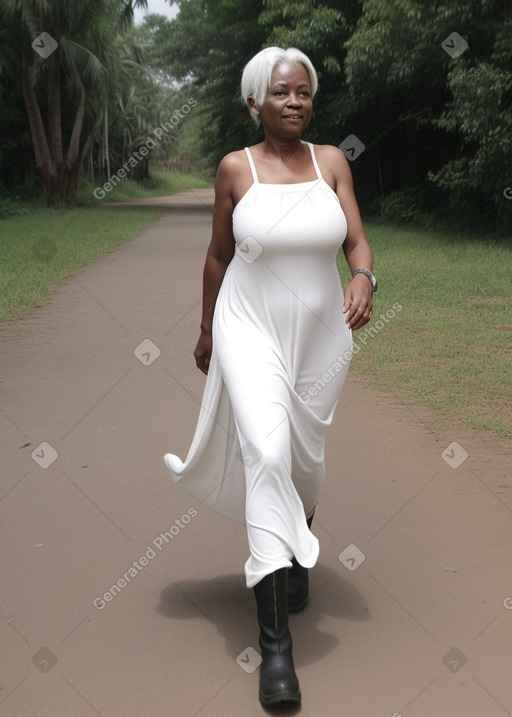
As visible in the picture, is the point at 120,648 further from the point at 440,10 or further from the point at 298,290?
the point at 440,10

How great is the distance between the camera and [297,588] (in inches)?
131

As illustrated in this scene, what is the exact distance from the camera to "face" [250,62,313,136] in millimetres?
3047

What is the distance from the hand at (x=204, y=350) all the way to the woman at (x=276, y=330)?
25 centimetres

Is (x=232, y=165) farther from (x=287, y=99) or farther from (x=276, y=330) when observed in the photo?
(x=276, y=330)

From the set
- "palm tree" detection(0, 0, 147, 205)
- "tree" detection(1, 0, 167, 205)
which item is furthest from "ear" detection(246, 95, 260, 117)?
"palm tree" detection(0, 0, 147, 205)

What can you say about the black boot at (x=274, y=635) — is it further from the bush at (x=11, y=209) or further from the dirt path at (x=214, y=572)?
the bush at (x=11, y=209)

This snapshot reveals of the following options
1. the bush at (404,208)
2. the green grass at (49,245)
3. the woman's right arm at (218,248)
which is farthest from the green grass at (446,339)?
the bush at (404,208)

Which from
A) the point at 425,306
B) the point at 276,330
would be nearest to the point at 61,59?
the point at 425,306

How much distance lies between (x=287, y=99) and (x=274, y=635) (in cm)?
171

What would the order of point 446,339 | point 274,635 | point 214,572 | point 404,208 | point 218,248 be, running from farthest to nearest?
point 404,208 → point 446,339 → point 214,572 → point 218,248 → point 274,635

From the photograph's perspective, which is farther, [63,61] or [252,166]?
[63,61]

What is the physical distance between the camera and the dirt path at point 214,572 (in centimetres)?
281

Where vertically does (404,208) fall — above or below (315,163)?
below

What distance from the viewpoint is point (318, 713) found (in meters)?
2.66
